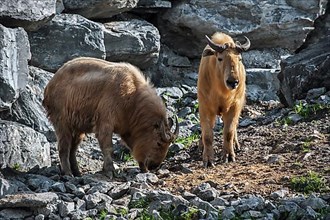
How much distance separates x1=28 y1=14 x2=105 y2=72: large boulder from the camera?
1414cm

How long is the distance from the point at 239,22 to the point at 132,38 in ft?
9.22

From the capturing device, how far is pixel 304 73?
48.4 feet

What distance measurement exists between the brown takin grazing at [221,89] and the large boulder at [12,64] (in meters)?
2.59

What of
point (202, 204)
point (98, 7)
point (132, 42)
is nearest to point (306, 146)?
point (202, 204)

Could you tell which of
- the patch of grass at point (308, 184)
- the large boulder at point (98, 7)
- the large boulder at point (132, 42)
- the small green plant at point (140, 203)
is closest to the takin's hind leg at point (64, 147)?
the small green plant at point (140, 203)

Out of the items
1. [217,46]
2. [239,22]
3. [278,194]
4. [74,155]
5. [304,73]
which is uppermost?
[217,46]

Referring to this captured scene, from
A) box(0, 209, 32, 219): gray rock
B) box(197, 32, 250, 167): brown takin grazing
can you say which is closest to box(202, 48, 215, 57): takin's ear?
box(197, 32, 250, 167): brown takin grazing

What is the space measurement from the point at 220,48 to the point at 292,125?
2209 millimetres

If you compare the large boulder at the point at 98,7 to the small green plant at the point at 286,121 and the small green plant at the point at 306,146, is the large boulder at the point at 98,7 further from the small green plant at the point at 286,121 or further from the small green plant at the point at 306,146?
the small green plant at the point at 306,146

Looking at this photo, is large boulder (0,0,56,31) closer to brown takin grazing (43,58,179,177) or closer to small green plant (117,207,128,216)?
brown takin grazing (43,58,179,177)

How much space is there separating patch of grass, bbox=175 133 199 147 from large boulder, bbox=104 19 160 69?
88.8 inches

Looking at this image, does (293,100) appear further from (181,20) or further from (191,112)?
(181,20)

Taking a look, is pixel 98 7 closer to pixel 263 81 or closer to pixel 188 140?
pixel 188 140

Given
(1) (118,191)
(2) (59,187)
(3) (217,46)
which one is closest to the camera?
(1) (118,191)
